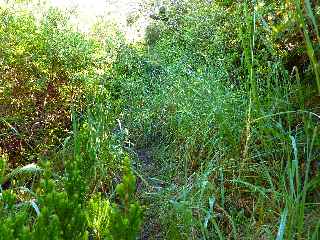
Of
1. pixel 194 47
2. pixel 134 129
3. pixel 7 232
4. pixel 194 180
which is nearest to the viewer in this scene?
pixel 7 232

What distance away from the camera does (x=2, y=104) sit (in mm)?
3971

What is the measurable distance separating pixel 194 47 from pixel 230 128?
1869mm

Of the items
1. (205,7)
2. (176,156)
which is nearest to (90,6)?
(205,7)

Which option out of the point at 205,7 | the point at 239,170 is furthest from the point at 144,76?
the point at 239,170

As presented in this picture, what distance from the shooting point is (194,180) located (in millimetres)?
2518

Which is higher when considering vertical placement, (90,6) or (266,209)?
(90,6)

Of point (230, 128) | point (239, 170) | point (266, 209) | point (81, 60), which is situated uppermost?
point (81, 60)

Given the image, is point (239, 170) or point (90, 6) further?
point (90, 6)

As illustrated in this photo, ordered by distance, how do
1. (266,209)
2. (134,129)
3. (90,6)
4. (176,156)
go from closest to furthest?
1. (266,209)
2. (176,156)
3. (134,129)
4. (90,6)

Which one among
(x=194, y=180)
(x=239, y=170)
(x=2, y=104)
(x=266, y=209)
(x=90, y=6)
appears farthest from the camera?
(x=90, y=6)

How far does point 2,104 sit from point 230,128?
208 cm

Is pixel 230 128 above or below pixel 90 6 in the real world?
below

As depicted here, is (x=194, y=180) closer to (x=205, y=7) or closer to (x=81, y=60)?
(x=81, y=60)

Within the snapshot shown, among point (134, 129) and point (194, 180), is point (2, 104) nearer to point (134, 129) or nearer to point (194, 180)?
point (134, 129)
